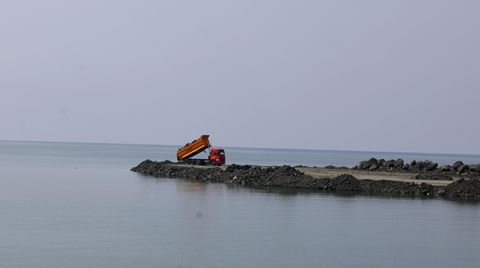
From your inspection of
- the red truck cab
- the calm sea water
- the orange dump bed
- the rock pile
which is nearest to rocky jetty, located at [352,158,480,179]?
the rock pile

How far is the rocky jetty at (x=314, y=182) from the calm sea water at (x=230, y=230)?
3576 mm

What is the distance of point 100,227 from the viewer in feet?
98.4

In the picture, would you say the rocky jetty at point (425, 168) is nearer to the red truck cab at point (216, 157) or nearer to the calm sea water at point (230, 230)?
the red truck cab at point (216, 157)

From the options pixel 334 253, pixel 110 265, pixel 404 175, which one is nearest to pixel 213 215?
pixel 334 253

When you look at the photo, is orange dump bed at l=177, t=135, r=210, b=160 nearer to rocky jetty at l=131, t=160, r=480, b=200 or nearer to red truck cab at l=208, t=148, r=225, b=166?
red truck cab at l=208, t=148, r=225, b=166

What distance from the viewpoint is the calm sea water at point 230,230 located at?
78.1ft

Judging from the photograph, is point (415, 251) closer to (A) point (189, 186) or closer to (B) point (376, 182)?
(B) point (376, 182)

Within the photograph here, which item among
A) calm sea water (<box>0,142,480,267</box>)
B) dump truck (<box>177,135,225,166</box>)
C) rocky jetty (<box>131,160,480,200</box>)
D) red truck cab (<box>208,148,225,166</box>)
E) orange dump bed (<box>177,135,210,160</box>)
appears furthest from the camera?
red truck cab (<box>208,148,225,166</box>)

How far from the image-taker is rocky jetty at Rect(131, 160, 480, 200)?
46.8m

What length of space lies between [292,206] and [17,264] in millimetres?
19667

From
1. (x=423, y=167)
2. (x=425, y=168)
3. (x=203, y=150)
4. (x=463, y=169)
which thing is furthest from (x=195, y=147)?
(x=463, y=169)

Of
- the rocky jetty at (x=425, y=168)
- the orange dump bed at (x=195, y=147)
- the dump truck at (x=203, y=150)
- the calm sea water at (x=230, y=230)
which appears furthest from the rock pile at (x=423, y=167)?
the calm sea water at (x=230, y=230)

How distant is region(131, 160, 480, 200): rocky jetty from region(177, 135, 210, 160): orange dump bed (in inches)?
101

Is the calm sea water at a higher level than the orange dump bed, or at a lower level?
lower
